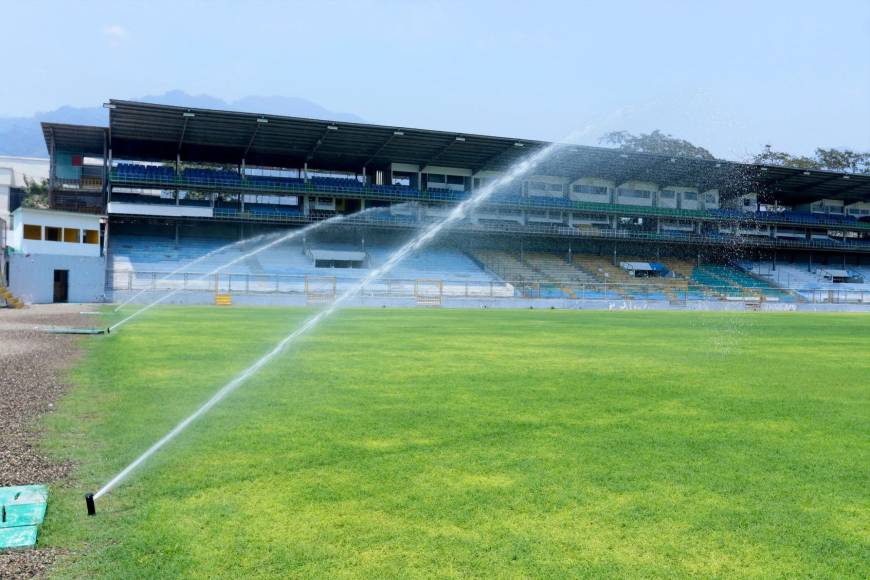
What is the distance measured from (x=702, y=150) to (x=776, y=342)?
7047cm

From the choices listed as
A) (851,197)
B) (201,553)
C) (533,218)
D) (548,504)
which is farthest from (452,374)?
(851,197)

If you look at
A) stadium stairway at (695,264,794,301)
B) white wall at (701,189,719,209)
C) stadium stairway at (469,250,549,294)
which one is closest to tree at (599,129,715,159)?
white wall at (701,189,719,209)

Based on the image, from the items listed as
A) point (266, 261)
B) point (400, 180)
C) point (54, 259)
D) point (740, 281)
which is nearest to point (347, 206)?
point (400, 180)

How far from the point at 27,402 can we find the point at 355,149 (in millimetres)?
49221

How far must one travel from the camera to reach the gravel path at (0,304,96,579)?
4.15 meters

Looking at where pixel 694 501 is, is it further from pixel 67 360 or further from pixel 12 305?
pixel 12 305

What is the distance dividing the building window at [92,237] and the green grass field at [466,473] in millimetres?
34687

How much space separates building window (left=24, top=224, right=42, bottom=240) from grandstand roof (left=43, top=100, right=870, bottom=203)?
10.5 m

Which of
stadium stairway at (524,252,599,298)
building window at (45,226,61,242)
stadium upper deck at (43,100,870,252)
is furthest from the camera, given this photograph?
stadium stairway at (524,252,599,298)

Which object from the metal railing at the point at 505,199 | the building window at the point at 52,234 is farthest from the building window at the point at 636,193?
the building window at the point at 52,234

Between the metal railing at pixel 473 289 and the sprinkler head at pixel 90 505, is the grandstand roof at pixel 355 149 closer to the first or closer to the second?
the metal railing at pixel 473 289

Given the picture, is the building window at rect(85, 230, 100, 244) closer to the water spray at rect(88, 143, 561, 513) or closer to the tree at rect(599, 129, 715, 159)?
the water spray at rect(88, 143, 561, 513)

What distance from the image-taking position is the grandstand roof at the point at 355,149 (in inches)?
1969

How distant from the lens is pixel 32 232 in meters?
40.2
